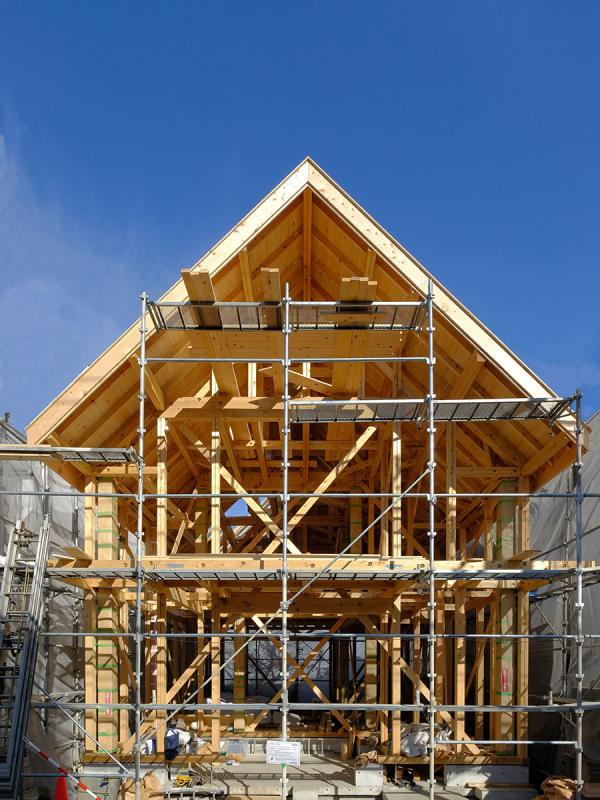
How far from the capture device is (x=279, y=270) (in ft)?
33.9

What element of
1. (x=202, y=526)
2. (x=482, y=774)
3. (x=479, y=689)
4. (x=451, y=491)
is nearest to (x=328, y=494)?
(x=451, y=491)

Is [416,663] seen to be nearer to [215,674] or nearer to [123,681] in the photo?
[215,674]

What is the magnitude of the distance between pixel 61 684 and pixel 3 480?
16.0ft

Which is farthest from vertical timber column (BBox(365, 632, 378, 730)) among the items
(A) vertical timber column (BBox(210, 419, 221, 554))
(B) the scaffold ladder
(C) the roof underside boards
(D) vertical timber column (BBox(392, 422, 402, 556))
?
(B) the scaffold ladder

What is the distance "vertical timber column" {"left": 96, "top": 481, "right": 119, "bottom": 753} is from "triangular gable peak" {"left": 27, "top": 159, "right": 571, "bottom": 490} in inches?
45.6

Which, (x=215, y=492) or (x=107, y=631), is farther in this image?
(x=107, y=631)

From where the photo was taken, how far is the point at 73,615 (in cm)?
1666

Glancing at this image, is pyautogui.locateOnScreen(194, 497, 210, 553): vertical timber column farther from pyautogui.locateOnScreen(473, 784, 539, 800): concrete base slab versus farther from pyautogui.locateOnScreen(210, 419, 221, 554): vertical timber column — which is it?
pyautogui.locateOnScreen(473, 784, 539, 800): concrete base slab

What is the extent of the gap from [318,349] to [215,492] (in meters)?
2.76

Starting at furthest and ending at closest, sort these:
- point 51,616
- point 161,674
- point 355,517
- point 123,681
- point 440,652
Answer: point 51,616 < point 355,517 < point 440,652 < point 123,681 < point 161,674

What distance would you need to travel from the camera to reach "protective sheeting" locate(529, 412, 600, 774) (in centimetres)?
1318

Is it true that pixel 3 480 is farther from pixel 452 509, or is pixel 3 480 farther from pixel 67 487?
pixel 452 509

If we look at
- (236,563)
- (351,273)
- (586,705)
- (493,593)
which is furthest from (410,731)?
(351,273)

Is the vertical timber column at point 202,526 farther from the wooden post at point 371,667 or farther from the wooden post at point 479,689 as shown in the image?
the wooden post at point 479,689
